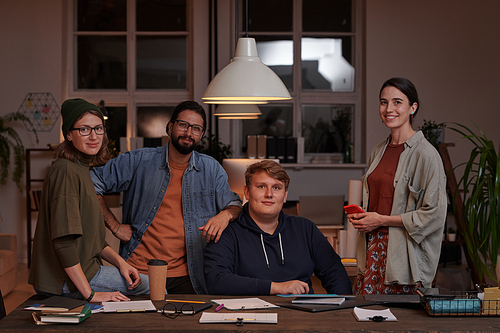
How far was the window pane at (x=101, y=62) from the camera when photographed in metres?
6.53

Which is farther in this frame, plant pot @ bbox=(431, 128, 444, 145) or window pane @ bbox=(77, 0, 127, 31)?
window pane @ bbox=(77, 0, 127, 31)

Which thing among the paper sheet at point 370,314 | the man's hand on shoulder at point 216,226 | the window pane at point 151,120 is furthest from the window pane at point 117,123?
the paper sheet at point 370,314

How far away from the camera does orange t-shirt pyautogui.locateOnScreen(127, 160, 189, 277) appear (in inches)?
92.1

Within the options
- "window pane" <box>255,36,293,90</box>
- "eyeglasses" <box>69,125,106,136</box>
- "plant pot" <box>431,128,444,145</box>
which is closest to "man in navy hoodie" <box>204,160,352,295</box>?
"eyeglasses" <box>69,125,106,136</box>

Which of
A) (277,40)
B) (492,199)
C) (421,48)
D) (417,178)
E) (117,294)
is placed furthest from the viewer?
(277,40)

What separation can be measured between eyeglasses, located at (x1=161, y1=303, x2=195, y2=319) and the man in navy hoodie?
0.88 ft

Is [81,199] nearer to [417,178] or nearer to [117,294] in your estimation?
[117,294]

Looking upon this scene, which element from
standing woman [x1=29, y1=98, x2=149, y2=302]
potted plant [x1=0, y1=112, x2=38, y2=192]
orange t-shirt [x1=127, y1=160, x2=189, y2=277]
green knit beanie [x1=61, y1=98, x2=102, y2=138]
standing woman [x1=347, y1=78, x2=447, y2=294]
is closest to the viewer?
standing woman [x1=29, y1=98, x2=149, y2=302]

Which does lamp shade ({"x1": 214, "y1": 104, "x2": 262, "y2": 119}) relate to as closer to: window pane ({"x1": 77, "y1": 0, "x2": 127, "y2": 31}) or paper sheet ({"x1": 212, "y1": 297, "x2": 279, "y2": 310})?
paper sheet ({"x1": 212, "y1": 297, "x2": 279, "y2": 310})

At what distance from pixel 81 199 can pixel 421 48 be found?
5.36 metres

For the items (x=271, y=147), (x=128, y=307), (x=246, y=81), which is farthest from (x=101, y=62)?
(x=128, y=307)

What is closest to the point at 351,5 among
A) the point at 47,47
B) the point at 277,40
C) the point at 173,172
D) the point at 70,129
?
the point at 277,40

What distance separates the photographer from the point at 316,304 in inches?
69.1

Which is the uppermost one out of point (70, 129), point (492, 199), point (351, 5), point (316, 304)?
point (351, 5)
